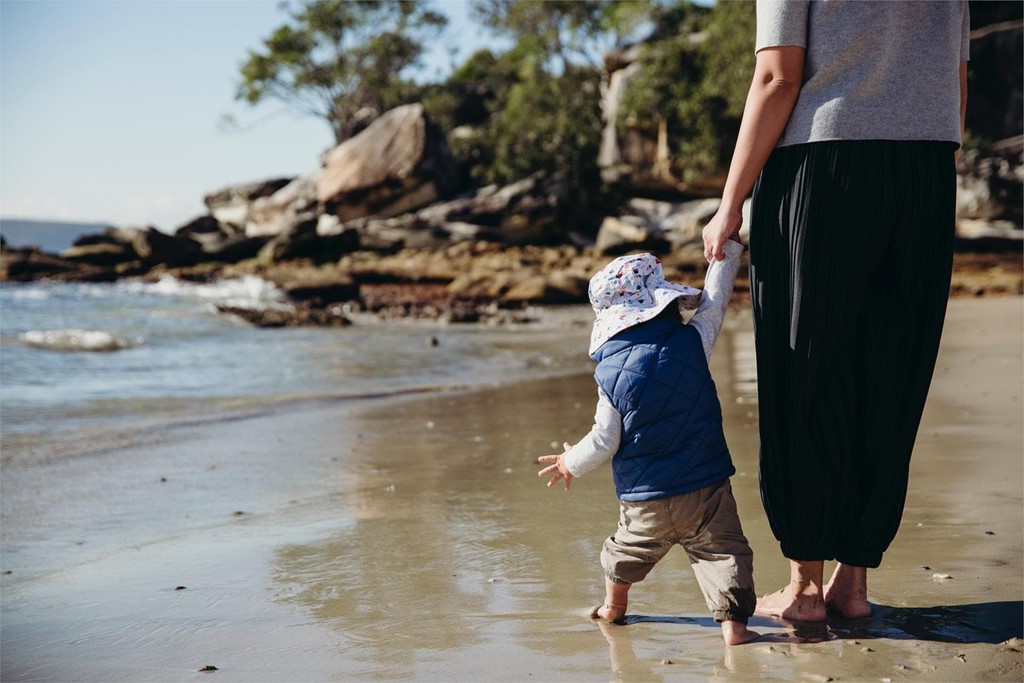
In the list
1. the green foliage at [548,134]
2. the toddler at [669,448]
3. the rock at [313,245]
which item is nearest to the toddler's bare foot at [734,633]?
the toddler at [669,448]

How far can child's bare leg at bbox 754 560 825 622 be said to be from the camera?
2.69 meters

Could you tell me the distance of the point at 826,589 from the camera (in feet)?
9.24

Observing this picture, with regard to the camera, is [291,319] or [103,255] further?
[103,255]

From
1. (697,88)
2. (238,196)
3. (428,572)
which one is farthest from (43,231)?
(428,572)

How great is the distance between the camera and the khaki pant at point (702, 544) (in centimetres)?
251

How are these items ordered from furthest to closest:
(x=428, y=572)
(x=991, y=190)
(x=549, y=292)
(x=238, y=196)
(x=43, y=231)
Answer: (x=43, y=231) → (x=238, y=196) → (x=991, y=190) → (x=549, y=292) → (x=428, y=572)

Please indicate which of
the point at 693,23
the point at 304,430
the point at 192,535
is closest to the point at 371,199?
the point at 693,23

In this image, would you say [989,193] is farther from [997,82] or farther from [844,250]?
[844,250]

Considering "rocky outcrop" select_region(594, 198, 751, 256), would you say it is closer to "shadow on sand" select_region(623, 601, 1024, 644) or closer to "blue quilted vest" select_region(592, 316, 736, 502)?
"shadow on sand" select_region(623, 601, 1024, 644)

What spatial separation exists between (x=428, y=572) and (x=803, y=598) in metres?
1.17

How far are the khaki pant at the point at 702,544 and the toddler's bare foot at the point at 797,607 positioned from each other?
0.73 feet

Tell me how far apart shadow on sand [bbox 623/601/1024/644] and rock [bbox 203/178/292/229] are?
3719cm

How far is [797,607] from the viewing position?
270 centimetres

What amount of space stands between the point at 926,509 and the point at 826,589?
1099 millimetres
